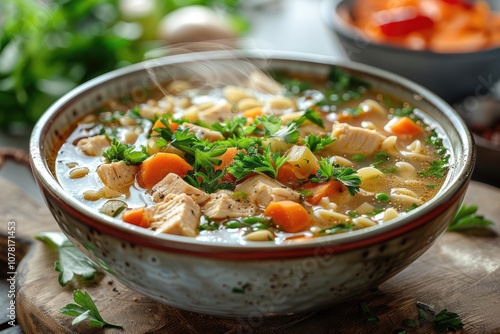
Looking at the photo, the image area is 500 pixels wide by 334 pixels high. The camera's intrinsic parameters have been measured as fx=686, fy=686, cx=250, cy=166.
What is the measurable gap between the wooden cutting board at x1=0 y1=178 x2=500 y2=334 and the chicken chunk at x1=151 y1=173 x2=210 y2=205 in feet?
1.43

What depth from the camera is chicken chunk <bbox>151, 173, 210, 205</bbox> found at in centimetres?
241

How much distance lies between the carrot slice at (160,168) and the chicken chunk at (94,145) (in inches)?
13.8

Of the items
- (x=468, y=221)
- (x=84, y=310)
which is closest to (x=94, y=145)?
(x=84, y=310)

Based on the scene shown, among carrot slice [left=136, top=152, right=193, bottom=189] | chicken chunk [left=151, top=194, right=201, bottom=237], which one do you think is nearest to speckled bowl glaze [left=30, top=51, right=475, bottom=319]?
chicken chunk [left=151, top=194, right=201, bottom=237]

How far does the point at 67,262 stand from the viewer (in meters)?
2.81

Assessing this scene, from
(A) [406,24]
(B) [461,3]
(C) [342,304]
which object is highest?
(B) [461,3]

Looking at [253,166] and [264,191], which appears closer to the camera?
[264,191]

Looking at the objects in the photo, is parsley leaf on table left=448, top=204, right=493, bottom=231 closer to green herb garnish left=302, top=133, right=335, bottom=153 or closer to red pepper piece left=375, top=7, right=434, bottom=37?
green herb garnish left=302, top=133, right=335, bottom=153

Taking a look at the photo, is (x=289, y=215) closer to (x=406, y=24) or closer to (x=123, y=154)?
(x=123, y=154)

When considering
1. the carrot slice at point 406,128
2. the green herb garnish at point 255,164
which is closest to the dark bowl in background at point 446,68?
the carrot slice at point 406,128

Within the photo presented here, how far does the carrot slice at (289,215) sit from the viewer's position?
2279 mm

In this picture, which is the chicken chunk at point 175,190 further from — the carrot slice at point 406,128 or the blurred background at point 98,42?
the blurred background at point 98,42

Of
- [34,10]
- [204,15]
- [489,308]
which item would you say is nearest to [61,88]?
[34,10]

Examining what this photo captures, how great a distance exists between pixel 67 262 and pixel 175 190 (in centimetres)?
69
